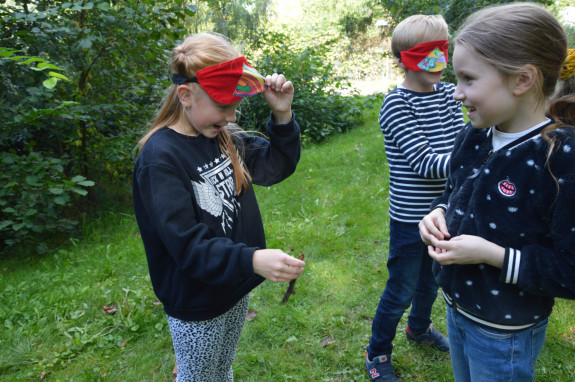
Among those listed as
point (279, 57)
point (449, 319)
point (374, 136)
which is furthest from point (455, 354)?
point (279, 57)

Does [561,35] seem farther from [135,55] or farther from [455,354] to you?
[135,55]

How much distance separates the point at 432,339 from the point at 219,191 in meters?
1.98

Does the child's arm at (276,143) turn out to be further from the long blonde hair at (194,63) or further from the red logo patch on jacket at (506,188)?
the red logo patch on jacket at (506,188)

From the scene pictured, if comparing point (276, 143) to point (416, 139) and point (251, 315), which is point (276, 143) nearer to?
point (416, 139)

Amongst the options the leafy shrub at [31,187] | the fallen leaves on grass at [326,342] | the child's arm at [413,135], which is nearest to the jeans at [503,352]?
the child's arm at [413,135]

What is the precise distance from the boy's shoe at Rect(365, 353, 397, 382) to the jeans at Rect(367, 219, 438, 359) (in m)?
0.04

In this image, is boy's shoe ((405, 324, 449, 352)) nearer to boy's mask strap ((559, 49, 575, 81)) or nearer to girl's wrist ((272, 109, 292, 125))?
girl's wrist ((272, 109, 292, 125))

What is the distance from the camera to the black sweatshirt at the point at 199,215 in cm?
140

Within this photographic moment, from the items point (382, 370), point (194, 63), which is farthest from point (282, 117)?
point (382, 370)

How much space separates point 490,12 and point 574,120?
47 cm

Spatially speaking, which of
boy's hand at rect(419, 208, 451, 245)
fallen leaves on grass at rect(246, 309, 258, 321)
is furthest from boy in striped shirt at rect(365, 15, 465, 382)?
fallen leaves on grass at rect(246, 309, 258, 321)

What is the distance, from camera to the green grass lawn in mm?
2723

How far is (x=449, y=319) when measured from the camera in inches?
66.6

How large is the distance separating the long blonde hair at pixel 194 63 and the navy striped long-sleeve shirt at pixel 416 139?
2.93 feet
